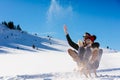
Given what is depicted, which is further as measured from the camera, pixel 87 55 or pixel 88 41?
pixel 88 41

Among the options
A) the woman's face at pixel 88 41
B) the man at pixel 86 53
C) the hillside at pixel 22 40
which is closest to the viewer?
the man at pixel 86 53

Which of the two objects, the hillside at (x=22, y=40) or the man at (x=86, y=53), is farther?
the hillside at (x=22, y=40)

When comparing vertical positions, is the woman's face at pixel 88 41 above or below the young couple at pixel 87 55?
above

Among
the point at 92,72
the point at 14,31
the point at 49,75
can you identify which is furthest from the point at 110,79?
the point at 14,31

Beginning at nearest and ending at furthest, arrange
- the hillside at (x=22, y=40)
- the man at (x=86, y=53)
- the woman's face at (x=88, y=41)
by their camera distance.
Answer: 1. the man at (x=86, y=53)
2. the woman's face at (x=88, y=41)
3. the hillside at (x=22, y=40)

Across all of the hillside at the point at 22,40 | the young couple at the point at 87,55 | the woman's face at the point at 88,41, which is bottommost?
the young couple at the point at 87,55

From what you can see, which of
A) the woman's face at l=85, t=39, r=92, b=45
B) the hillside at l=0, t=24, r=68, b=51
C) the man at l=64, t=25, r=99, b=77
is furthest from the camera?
the hillside at l=0, t=24, r=68, b=51

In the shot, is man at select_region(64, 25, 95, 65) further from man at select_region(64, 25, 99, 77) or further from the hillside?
the hillside

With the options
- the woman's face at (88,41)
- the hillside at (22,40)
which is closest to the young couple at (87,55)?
the woman's face at (88,41)

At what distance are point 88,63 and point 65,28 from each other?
1.57 m

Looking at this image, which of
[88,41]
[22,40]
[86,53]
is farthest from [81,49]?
[22,40]

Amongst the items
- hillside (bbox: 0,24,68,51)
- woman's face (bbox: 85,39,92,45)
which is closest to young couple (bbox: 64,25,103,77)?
woman's face (bbox: 85,39,92,45)

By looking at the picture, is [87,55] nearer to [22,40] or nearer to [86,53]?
[86,53]

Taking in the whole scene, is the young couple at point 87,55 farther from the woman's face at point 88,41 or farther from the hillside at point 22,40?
the hillside at point 22,40
